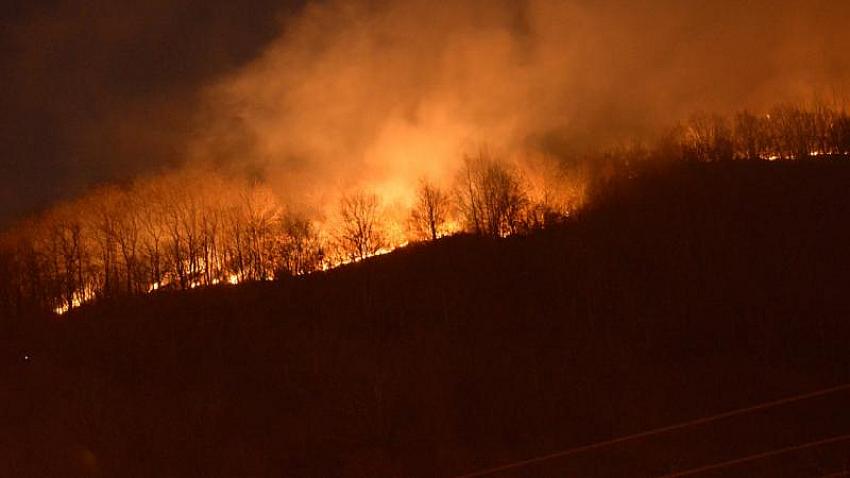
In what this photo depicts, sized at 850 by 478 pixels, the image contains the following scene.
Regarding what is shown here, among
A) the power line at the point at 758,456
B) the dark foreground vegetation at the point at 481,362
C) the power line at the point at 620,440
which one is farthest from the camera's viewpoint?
the dark foreground vegetation at the point at 481,362

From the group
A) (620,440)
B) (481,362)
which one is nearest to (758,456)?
(620,440)

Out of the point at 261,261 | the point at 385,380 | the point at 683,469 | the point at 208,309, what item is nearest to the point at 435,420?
the point at 385,380

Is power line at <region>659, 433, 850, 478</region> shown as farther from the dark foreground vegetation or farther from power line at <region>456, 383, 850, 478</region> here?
power line at <region>456, 383, 850, 478</region>

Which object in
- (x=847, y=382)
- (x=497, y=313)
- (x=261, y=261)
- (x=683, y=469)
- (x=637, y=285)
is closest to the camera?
(x=683, y=469)

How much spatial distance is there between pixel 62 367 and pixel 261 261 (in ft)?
102

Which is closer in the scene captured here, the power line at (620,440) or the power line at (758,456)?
→ the power line at (758,456)

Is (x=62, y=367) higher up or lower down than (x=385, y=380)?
higher up

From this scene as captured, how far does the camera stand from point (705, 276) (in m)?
35.2

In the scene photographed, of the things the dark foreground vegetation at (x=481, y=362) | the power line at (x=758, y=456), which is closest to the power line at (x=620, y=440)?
the dark foreground vegetation at (x=481, y=362)

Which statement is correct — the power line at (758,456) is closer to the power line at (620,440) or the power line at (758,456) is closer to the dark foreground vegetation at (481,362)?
the dark foreground vegetation at (481,362)

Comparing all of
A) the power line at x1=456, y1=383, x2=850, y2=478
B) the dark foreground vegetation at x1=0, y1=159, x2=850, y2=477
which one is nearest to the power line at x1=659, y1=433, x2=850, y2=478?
the dark foreground vegetation at x1=0, y1=159, x2=850, y2=477

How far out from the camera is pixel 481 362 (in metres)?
26.3

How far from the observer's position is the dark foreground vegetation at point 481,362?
1864 cm

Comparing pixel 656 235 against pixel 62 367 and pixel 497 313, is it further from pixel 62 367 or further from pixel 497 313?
pixel 62 367
